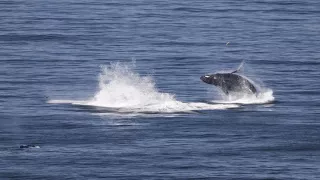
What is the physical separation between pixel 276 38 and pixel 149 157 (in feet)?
160

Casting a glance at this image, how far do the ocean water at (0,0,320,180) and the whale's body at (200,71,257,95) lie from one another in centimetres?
70

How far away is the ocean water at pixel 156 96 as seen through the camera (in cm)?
6719

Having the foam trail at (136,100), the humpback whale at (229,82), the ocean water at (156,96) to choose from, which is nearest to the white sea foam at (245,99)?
the ocean water at (156,96)

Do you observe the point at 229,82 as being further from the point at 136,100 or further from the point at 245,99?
the point at 136,100


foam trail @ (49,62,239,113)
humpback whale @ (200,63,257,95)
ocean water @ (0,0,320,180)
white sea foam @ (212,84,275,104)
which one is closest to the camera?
ocean water @ (0,0,320,180)

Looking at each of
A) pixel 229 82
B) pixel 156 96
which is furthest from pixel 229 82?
pixel 156 96

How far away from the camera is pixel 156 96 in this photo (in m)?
82.4

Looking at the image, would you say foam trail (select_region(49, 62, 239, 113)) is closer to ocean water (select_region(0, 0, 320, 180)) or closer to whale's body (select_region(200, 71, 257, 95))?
ocean water (select_region(0, 0, 320, 180))

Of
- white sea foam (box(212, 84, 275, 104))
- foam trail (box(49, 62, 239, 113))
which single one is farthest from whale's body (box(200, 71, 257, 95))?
foam trail (box(49, 62, 239, 113))

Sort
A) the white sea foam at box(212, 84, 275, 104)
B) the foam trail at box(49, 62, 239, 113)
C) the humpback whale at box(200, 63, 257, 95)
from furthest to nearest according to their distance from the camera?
the white sea foam at box(212, 84, 275, 104) < the humpback whale at box(200, 63, 257, 95) < the foam trail at box(49, 62, 239, 113)

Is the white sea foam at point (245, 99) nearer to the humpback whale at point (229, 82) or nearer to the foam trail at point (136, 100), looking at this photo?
the humpback whale at point (229, 82)

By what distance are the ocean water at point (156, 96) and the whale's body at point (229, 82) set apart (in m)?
0.70

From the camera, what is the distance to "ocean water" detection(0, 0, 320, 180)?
6719 cm

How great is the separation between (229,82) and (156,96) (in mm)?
4560
